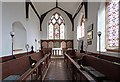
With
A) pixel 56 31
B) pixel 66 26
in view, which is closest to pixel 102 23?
pixel 66 26

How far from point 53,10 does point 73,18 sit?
6.44ft

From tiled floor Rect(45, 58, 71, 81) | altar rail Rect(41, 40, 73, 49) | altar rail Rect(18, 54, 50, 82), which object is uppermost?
altar rail Rect(41, 40, 73, 49)

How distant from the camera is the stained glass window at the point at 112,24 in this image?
5085 mm

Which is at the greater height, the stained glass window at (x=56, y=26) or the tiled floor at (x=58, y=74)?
the stained glass window at (x=56, y=26)

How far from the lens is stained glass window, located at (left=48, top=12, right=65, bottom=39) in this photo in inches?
567

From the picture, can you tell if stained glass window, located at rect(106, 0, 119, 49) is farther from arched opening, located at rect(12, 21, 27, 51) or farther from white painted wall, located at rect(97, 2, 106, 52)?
arched opening, located at rect(12, 21, 27, 51)

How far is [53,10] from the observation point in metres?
14.0

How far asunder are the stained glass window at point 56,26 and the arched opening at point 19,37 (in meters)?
5.39

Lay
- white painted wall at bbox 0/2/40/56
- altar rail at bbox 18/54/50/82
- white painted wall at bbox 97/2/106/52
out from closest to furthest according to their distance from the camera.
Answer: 1. altar rail at bbox 18/54/50/82
2. white painted wall at bbox 97/2/106/52
3. white painted wall at bbox 0/2/40/56

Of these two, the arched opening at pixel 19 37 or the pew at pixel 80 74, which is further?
the arched opening at pixel 19 37

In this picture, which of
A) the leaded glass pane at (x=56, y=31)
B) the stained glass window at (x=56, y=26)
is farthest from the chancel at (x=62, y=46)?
the leaded glass pane at (x=56, y=31)

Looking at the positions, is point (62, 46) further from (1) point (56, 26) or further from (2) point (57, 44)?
(1) point (56, 26)

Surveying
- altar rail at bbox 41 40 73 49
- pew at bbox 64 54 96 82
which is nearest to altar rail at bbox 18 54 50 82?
pew at bbox 64 54 96 82

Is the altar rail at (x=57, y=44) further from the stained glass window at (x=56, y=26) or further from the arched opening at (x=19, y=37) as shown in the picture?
the arched opening at (x=19, y=37)
